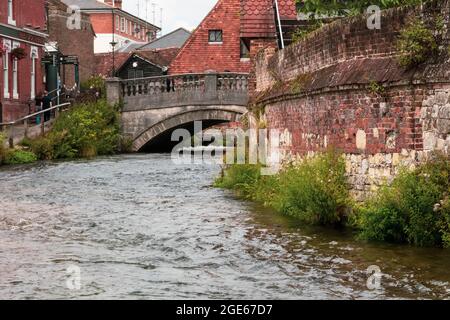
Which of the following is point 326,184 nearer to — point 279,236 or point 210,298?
point 279,236

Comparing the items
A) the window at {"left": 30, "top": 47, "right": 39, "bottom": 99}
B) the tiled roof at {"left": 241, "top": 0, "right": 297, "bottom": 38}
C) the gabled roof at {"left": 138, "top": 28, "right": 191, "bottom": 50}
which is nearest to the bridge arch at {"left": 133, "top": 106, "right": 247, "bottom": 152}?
the window at {"left": 30, "top": 47, "right": 39, "bottom": 99}

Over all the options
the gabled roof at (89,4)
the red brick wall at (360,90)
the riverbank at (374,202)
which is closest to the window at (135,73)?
the gabled roof at (89,4)

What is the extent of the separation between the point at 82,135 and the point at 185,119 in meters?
5.21

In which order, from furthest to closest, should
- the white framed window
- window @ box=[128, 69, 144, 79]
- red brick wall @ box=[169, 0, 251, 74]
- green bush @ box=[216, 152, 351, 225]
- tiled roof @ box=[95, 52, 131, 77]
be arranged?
tiled roof @ box=[95, 52, 131, 77] → window @ box=[128, 69, 144, 79] → red brick wall @ box=[169, 0, 251, 74] → the white framed window → green bush @ box=[216, 152, 351, 225]

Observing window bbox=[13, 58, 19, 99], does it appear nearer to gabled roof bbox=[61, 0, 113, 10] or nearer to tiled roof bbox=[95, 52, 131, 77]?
tiled roof bbox=[95, 52, 131, 77]

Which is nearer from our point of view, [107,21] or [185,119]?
[185,119]

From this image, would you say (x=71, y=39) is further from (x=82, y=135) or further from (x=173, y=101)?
(x=82, y=135)

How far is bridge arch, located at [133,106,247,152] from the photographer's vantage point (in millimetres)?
36531

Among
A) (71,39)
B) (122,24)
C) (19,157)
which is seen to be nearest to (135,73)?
(71,39)

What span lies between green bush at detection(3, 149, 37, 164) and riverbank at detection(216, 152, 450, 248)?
14.0 metres

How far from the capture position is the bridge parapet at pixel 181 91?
1431 inches

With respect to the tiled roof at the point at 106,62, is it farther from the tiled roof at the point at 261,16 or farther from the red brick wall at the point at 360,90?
the red brick wall at the point at 360,90

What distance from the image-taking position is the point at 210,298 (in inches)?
320

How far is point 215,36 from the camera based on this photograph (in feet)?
160
